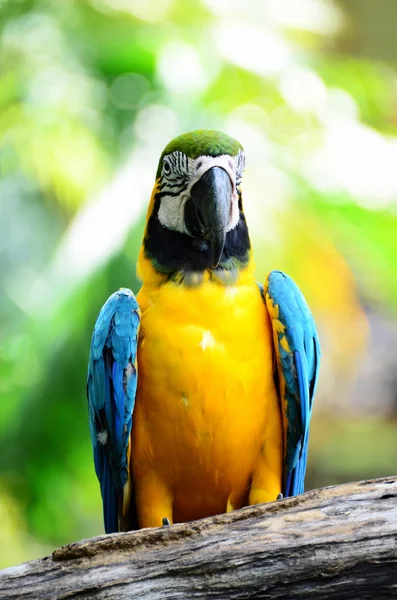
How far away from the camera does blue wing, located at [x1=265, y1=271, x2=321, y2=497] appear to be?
2262mm

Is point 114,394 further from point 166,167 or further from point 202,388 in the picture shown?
point 166,167

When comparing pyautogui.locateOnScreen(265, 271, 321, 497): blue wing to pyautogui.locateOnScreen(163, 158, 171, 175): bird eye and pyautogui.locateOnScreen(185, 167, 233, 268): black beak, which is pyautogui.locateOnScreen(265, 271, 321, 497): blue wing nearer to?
pyautogui.locateOnScreen(185, 167, 233, 268): black beak

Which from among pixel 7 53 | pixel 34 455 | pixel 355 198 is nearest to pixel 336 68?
pixel 355 198

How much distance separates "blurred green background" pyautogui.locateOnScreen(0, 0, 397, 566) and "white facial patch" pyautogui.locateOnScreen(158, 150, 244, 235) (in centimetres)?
221

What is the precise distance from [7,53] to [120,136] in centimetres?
99

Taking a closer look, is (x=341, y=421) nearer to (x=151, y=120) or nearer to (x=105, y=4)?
(x=151, y=120)

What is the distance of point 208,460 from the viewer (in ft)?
7.46

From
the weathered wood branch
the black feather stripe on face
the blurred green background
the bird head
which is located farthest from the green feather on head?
the blurred green background

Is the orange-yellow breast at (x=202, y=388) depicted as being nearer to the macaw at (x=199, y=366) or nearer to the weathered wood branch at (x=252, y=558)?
the macaw at (x=199, y=366)

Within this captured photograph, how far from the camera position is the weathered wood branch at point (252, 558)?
162 centimetres

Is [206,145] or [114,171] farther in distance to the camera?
[114,171]

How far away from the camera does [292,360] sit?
7.43ft

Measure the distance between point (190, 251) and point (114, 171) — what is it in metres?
2.68

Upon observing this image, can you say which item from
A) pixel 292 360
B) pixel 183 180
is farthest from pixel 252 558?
pixel 183 180
